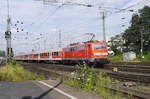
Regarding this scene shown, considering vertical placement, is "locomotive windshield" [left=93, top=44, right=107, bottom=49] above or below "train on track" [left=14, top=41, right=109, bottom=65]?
above

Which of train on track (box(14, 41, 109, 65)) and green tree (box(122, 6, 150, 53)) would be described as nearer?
train on track (box(14, 41, 109, 65))

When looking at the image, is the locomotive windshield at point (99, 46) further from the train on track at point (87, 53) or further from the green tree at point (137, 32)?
the green tree at point (137, 32)

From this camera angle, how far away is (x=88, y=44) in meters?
29.5

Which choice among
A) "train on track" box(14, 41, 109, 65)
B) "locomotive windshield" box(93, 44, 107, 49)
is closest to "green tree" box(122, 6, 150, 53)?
"train on track" box(14, 41, 109, 65)

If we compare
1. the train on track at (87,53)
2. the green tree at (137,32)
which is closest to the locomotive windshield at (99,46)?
the train on track at (87,53)

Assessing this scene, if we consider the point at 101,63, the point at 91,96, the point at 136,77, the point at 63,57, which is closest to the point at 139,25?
the point at 63,57

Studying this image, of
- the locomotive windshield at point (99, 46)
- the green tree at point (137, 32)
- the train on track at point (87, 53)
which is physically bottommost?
the train on track at point (87, 53)

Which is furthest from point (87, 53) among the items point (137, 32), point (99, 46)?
point (137, 32)

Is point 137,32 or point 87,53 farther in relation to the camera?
point 137,32

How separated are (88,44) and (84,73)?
1745 cm

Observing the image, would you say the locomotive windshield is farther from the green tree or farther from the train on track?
the green tree

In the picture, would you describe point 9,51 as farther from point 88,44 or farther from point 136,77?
point 136,77

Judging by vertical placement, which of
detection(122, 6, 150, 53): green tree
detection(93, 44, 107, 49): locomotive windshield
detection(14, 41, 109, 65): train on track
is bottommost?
detection(14, 41, 109, 65): train on track

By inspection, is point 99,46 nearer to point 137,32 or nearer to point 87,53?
point 87,53
